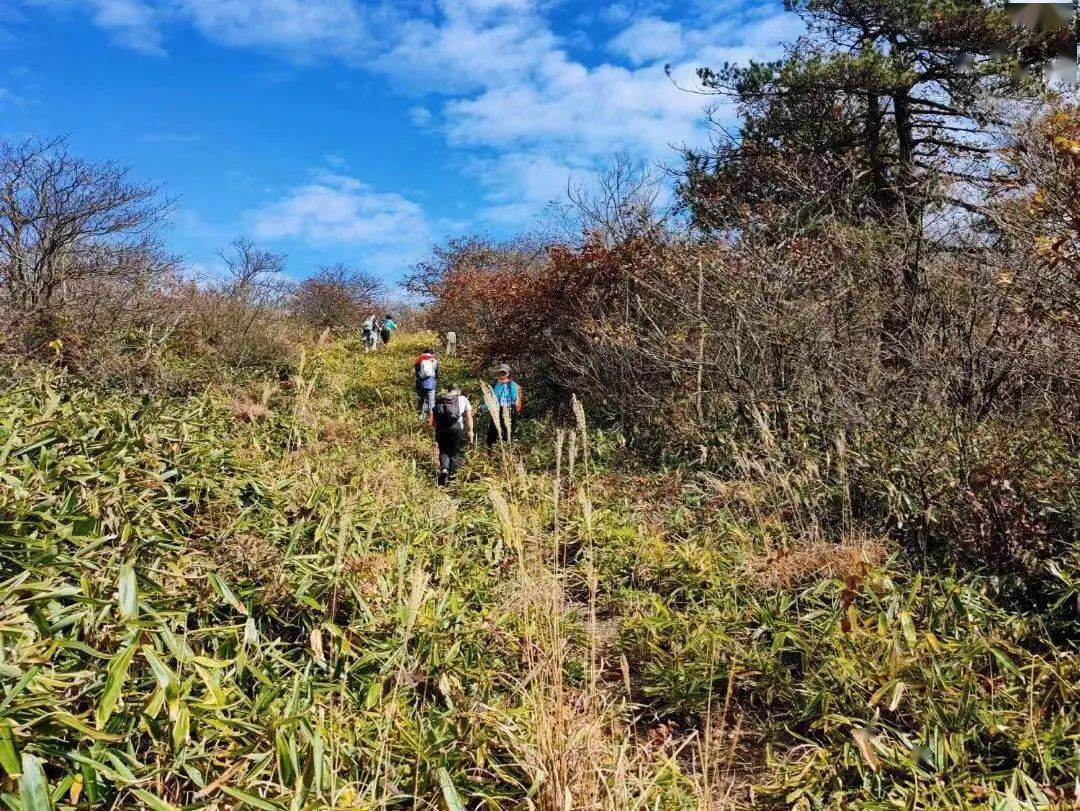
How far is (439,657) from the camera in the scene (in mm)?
3035

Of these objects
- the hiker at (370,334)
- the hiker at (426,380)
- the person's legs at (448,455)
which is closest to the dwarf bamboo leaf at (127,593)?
the person's legs at (448,455)

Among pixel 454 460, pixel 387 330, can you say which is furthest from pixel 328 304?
pixel 454 460

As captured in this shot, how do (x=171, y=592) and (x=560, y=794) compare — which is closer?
(x=560, y=794)

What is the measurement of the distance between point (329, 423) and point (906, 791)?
8.37m

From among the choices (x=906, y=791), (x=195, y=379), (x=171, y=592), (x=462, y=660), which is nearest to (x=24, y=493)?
(x=171, y=592)

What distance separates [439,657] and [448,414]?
475 centimetres

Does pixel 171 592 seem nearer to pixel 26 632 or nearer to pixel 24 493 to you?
pixel 24 493

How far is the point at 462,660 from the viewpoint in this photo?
3154 mm

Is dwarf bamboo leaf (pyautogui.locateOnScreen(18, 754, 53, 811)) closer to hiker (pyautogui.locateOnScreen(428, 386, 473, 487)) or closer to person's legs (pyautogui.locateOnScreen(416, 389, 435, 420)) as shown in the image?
hiker (pyautogui.locateOnScreen(428, 386, 473, 487))

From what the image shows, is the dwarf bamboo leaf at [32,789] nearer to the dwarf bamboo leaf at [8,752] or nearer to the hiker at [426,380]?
the dwarf bamboo leaf at [8,752]

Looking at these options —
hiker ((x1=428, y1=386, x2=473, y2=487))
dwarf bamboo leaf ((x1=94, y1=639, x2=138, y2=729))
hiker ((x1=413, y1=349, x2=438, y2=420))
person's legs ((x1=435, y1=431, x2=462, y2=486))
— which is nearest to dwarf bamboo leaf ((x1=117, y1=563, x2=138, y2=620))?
dwarf bamboo leaf ((x1=94, y1=639, x2=138, y2=729))

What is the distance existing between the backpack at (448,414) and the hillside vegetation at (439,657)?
2.67 metres

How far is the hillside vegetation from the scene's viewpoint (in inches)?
75.9

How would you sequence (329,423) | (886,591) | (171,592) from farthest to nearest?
(329,423)
(886,591)
(171,592)
